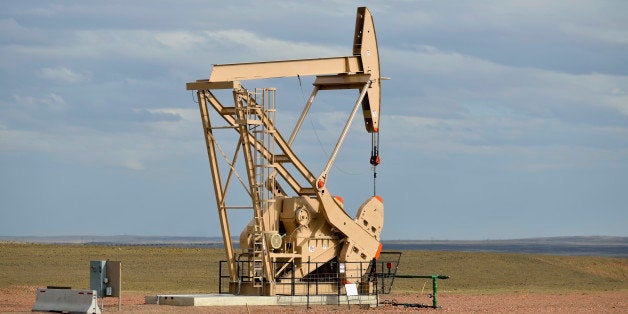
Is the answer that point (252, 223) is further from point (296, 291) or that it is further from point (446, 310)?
point (446, 310)

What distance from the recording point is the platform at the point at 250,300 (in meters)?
29.6

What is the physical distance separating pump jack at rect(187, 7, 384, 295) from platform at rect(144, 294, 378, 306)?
1.22 ft

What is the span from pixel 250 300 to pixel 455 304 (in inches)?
300

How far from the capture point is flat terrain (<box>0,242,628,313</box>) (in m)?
34.8

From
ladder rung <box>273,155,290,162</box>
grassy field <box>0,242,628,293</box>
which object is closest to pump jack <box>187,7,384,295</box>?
ladder rung <box>273,155,290,162</box>

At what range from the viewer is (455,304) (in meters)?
35.0

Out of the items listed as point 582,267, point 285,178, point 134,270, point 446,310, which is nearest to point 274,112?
point 285,178

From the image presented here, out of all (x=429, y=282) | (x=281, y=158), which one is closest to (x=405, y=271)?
(x=429, y=282)

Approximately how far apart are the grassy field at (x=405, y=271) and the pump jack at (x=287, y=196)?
32.6 feet

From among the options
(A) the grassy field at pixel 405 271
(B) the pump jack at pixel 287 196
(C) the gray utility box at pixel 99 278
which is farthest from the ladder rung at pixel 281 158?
(A) the grassy field at pixel 405 271

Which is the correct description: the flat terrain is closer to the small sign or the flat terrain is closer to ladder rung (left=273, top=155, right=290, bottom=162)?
the small sign

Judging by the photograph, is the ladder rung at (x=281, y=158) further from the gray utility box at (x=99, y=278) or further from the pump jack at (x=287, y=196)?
the gray utility box at (x=99, y=278)

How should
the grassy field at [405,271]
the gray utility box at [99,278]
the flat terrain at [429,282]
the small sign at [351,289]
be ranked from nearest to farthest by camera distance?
the gray utility box at [99,278], the small sign at [351,289], the flat terrain at [429,282], the grassy field at [405,271]

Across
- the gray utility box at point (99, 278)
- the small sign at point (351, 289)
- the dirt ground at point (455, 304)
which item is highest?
the gray utility box at point (99, 278)
